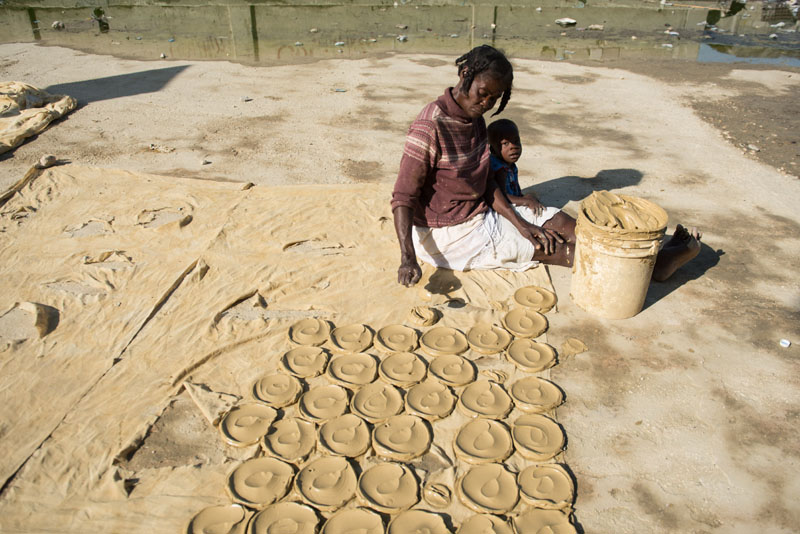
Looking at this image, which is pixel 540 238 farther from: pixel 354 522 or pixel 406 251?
pixel 354 522

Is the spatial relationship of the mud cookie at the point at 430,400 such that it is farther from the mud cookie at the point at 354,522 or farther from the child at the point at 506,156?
the child at the point at 506,156

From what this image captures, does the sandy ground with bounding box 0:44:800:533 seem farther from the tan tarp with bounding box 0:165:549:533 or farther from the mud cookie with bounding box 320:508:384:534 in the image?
the mud cookie with bounding box 320:508:384:534

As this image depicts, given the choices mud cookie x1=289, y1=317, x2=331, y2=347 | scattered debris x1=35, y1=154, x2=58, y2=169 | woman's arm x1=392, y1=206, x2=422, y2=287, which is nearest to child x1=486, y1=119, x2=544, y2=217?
woman's arm x1=392, y1=206, x2=422, y2=287

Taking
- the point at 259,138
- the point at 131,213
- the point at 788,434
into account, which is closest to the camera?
the point at 788,434

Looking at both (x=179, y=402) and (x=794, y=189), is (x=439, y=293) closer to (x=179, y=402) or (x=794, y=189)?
(x=179, y=402)

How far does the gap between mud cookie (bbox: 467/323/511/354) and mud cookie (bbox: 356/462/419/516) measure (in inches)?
32.0

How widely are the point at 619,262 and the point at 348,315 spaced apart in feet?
4.72

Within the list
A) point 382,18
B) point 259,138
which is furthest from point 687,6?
point 259,138

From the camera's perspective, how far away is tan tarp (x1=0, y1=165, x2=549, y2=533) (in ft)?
7.00

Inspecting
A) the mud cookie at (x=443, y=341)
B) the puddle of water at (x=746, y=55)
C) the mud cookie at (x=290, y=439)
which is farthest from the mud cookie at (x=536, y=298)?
the puddle of water at (x=746, y=55)

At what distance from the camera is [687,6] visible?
1256 centimetres

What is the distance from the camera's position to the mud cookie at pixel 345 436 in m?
2.21

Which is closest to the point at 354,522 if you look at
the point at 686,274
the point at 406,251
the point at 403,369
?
the point at 403,369

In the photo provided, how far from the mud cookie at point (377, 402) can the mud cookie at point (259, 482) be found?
39 centimetres
